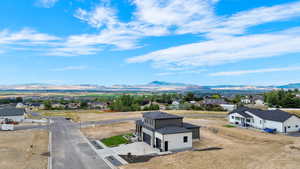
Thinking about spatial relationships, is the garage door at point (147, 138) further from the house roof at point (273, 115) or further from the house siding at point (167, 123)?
the house roof at point (273, 115)

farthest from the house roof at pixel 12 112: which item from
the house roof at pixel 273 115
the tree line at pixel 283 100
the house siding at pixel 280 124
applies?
the tree line at pixel 283 100

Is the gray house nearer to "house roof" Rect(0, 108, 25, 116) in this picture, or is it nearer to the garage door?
the garage door

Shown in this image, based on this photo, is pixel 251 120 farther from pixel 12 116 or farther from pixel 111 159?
pixel 12 116

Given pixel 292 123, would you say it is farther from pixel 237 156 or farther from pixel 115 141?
pixel 115 141

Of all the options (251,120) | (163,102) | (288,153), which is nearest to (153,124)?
(288,153)

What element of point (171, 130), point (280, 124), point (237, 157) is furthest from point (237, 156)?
point (280, 124)
